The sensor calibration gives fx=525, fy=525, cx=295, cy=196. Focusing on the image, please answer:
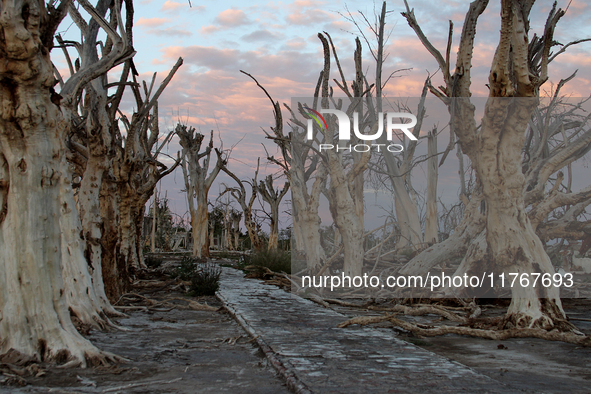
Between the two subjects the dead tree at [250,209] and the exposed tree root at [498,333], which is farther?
the dead tree at [250,209]

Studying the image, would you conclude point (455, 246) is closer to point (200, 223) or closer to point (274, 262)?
point (274, 262)

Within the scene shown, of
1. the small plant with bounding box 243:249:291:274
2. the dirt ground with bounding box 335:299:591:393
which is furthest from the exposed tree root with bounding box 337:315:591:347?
the small plant with bounding box 243:249:291:274

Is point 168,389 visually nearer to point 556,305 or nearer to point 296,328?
point 296,328

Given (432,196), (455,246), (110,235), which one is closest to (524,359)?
(455,246)

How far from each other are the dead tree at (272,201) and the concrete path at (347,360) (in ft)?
56.4

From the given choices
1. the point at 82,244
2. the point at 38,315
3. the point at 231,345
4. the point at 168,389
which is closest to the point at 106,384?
the point at 168,389

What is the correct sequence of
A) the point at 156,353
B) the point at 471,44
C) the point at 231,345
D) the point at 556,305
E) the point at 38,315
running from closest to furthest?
the point at 38,315 → the point at 156,353 → the point at 231,345 → the point at 556,305 → the point at 471,44

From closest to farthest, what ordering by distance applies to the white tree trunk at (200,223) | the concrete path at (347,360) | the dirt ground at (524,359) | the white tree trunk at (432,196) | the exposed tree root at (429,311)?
the concrete path at (347,360)
the dirt ground at (524,359)
the exposed tree root at (429,311)
the white tree trunk at (432,196)
the white tree trunk at (200,223)

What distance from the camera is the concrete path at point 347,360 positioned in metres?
3.93

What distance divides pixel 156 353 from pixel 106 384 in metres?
1.40

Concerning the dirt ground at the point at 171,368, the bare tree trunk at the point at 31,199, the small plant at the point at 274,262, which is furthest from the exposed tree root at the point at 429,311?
the small plant at the point at 274,262

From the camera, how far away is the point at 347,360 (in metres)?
4.88

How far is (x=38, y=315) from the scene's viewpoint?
190 inches

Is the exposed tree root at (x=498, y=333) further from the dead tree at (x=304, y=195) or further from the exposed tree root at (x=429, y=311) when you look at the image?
the dead tree at (x=304, y=195)
